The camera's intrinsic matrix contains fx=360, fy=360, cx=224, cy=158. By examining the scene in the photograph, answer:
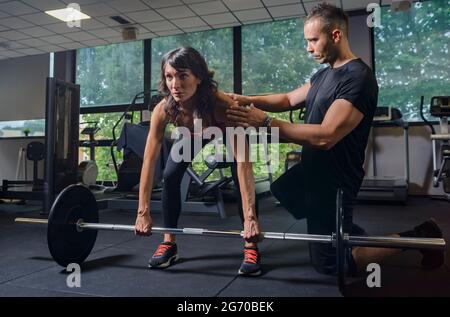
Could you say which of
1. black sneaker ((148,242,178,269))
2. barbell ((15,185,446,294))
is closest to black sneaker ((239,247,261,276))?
barbell ((15,185,446,294))

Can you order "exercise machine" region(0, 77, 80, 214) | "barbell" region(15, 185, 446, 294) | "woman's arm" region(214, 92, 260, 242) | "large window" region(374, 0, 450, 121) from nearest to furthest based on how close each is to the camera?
"barbell" region(15, 185, 446, 294) → "woman's arm" region(214, 92, 260, 242) → "exercise machine" region(0, 77, 80, 214) → "large window" region(374, 0, 450, 121)

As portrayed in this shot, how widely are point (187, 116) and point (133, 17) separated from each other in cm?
412

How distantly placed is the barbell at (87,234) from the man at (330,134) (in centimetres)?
17

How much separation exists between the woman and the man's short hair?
473mm

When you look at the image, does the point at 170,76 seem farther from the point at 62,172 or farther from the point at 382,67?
the point at 382,67

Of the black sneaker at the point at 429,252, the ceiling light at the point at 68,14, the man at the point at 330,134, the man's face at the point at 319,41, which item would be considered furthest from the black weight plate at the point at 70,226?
the ceiling light at the point at 68,14

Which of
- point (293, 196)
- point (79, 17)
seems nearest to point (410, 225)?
point (293, 196)

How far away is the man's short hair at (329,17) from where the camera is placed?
1.35m

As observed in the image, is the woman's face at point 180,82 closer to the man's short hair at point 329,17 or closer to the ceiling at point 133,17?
the man's short hair at point 329,17

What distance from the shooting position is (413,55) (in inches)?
181

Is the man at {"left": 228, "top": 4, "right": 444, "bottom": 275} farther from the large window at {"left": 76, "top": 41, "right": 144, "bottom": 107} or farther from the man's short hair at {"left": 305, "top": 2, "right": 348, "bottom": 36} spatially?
the large window at {"left": 76, "top": 41, "right": 144, "bottom": 107}

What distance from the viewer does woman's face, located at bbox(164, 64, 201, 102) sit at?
1457 millimetres
